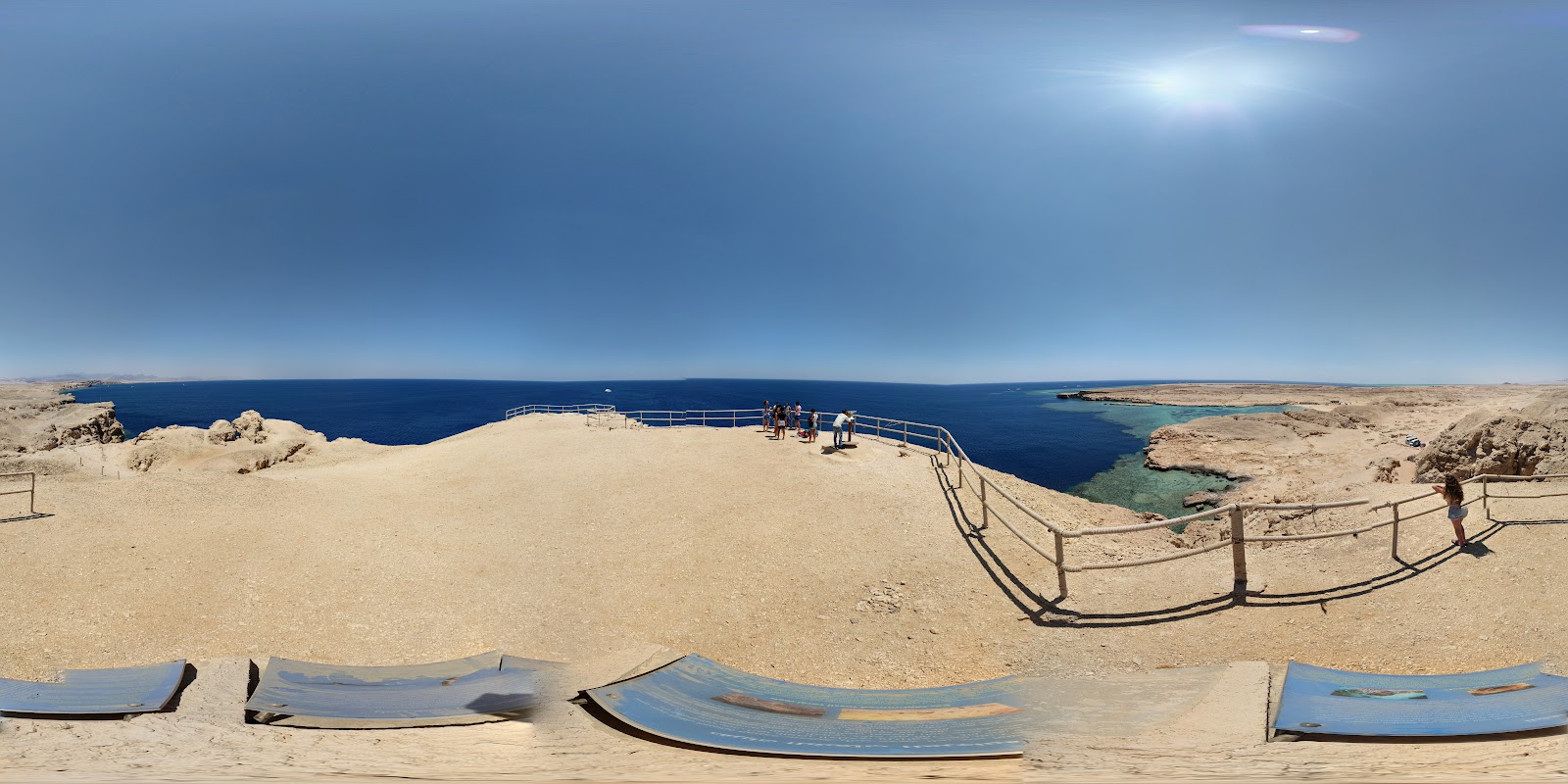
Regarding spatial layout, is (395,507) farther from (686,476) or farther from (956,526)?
(956,526)

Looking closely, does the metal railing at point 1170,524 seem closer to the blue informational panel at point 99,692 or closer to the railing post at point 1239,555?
the railing post at point 1239,555

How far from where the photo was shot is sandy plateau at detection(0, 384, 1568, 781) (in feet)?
11.7

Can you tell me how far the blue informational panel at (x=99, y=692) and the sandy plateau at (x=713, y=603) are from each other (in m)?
0.30

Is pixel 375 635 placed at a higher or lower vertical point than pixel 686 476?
lower

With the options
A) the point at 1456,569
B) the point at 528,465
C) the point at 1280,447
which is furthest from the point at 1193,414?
the point at 528,465

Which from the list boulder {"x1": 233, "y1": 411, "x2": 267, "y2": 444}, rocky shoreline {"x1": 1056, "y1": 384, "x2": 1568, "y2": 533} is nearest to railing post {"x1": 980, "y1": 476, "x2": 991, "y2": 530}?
rocky shoreline {"x1": 1056, "y1": 384, "x2": 1568, "y2": 533}

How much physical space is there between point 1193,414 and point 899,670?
10250 centimetres

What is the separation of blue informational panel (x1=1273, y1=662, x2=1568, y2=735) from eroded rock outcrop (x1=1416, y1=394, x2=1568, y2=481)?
11.2 metres

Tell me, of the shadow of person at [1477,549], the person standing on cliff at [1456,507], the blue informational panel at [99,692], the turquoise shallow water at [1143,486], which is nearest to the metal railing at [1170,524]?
the person standing on cliff at [1456,507]

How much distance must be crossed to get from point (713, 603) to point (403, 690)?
3904mm

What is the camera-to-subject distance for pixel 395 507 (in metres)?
11.8

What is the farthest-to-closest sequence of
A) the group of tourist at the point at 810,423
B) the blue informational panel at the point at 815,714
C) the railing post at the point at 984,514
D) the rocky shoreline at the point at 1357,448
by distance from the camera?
the group of tourist at the point at 810,423 < the rocky shoreline at the point at 1357,448 < the railing post at the point at 984,514 < the blue informational panel at the point at 815,714

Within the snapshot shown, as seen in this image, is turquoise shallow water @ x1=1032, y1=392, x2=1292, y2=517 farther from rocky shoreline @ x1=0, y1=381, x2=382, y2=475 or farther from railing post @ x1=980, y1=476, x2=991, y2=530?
rocky shoreline @ x1=0, y1=381, x2=382, y2=475

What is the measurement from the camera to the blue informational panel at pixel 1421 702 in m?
3.56
